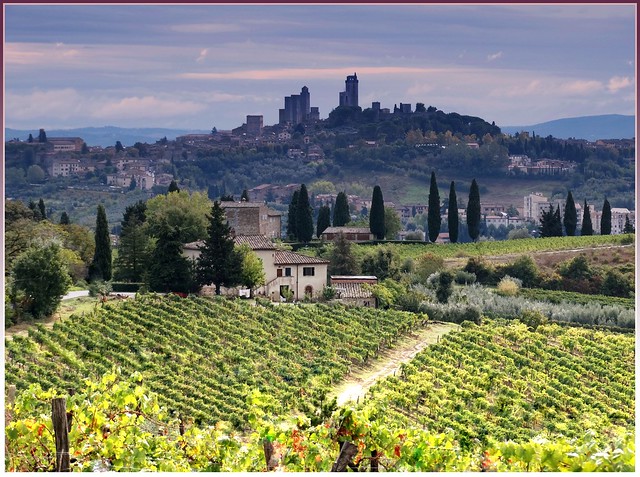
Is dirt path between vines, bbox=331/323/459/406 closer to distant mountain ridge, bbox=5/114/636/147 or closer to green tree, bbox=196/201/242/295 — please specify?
green tree, bbox=196/201/242/295

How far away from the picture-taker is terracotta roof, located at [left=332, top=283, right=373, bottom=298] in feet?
95.9

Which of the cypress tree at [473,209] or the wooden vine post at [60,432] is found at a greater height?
the wooden vine post at [60,432]

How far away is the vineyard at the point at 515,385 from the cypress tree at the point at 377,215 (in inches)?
659

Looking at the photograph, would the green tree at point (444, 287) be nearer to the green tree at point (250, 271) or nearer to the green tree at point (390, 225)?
the green tree at point (250, 271)

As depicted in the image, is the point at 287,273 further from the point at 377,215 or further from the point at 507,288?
the point at 377,215

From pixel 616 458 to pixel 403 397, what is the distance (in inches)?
532

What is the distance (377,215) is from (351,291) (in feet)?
47.0

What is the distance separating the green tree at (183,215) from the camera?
3128 centimetres

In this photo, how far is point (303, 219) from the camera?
41125 millimetres

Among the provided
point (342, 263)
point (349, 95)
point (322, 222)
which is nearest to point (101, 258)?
point (342, 263)

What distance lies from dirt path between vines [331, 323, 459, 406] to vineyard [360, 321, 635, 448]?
0.43 meters

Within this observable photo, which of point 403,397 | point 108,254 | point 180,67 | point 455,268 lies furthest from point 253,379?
point 455,268

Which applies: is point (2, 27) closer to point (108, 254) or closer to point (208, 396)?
point (208, 396)

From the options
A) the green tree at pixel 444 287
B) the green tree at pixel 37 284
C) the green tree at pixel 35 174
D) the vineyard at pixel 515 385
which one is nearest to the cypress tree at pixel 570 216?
the green tree at pixel 444 287
